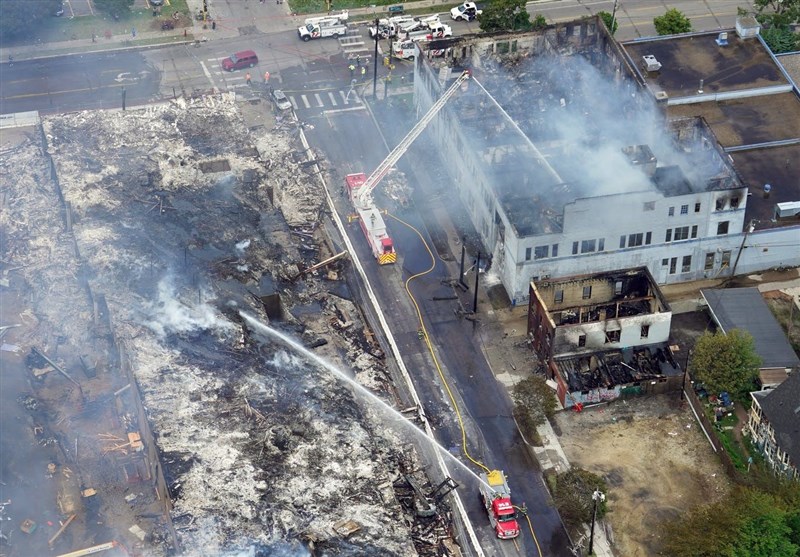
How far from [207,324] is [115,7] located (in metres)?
54.6

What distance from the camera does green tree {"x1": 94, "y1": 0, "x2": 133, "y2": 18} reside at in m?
126

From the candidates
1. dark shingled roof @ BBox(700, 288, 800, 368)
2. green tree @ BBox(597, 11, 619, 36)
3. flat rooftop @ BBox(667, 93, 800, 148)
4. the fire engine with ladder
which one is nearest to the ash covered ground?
the fire engine with ladder

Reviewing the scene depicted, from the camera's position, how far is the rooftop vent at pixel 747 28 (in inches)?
4377

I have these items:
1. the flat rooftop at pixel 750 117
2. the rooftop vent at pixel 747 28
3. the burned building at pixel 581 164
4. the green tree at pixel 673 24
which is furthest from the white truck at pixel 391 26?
the rooftop vent at pixel 747 28

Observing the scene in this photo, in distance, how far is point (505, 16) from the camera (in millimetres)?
116812

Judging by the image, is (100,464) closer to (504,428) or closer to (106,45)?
(504,428)

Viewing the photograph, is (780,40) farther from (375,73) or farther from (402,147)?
(402,147)

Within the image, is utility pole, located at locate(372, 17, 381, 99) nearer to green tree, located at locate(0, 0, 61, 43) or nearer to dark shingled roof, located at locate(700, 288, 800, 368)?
green tree, located at locate(0, 0, 61, 43)

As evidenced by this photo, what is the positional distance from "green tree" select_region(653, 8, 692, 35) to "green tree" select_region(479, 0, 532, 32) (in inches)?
509

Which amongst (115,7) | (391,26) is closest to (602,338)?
(391,26)

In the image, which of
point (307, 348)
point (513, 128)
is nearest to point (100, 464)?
point (307, 348)

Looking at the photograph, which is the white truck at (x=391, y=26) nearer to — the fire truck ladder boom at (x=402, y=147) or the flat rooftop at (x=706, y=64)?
the fire truck ladder boom at (x=402, y=147)

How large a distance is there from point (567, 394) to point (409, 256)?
2071 cm

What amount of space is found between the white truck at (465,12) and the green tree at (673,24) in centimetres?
1937
